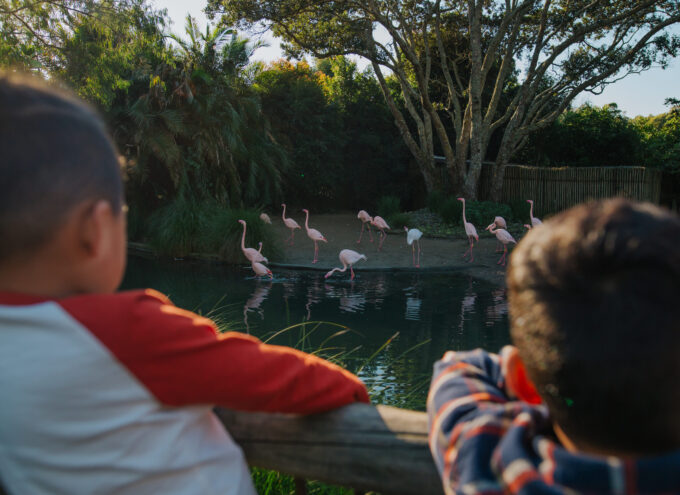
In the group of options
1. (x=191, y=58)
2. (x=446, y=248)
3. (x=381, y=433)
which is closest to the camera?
(x=381, y=433)

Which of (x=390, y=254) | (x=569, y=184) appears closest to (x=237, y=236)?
(x=390, y=254)

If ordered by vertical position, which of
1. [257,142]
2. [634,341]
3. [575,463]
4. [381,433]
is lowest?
[381,433]

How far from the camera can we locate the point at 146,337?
76cm

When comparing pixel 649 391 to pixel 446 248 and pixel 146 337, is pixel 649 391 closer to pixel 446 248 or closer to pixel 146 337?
pixel 146 337

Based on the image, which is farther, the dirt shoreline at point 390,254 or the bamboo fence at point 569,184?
the bamboo fence at point 569,184

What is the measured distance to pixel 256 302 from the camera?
7227mm

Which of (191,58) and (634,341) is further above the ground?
(191,58)

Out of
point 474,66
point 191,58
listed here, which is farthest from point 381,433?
point 191,58

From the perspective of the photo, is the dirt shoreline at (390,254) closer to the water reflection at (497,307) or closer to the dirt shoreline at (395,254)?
the dirt shoreline at (395,254)

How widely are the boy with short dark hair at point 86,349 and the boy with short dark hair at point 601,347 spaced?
394 millimetres

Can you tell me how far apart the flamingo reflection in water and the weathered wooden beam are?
15.8 ft

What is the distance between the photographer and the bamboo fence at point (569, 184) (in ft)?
47.9

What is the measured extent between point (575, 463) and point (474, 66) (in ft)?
45.6

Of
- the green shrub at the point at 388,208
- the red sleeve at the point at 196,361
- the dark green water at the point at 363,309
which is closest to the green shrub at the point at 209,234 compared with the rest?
the dark green water at the point at 363,309
